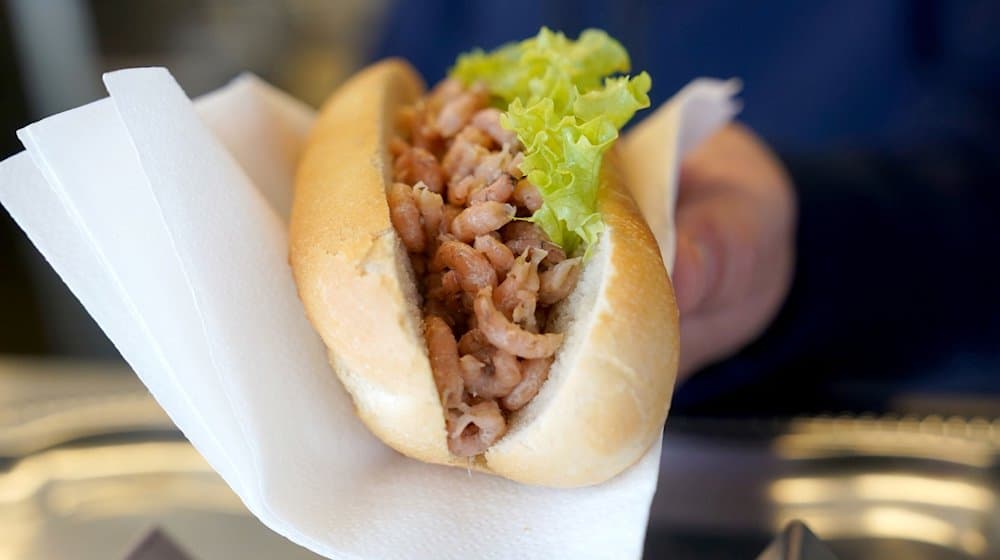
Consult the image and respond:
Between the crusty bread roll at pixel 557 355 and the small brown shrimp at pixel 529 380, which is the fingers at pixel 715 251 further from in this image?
the small brown shrimp at pixel 529 380

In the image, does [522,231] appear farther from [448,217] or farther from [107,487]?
[107,487]

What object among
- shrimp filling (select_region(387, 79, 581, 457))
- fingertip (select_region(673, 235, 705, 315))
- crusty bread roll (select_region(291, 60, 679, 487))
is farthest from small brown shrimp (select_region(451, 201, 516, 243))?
fingertip (select_region(673, 235, 705, 315))

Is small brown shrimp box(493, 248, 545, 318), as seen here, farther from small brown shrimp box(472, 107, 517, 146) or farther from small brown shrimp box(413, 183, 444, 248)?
small brown shrimp box(472, 107, 517, 146)

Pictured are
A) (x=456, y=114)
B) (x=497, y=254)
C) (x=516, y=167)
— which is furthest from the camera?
(x=456, y=114)

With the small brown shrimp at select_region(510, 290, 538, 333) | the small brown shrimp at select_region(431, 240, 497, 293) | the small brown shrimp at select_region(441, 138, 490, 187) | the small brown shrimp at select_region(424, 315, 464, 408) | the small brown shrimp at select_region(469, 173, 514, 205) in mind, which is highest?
the small brown shrimp at select_region(441, 138, 490, 187)

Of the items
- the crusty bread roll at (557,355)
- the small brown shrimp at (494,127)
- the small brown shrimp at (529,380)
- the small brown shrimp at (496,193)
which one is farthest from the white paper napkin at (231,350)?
the small brown shrimp at (494,127)

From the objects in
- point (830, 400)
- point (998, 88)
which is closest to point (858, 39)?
point (998, 88)

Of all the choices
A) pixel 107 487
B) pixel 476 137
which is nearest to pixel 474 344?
pixel 476 137
